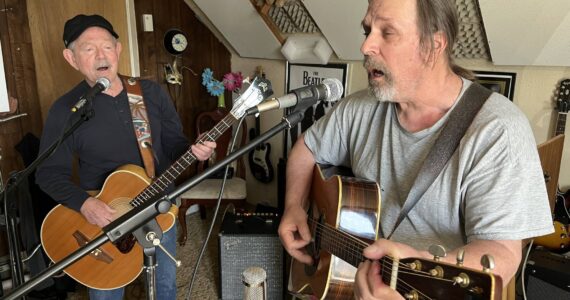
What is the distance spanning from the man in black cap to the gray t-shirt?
560 mm

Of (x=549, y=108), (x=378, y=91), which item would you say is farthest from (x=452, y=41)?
(x=549, y=108)

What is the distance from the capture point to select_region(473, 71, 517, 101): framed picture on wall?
6.92ft

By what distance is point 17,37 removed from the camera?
96.5 inches

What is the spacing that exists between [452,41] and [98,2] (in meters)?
2.48

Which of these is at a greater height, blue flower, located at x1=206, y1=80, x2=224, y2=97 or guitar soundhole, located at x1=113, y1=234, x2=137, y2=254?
blue flower, located at x1=206, y1=80, x2=224, y2=97

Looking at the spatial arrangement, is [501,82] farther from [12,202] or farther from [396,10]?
[12,202]

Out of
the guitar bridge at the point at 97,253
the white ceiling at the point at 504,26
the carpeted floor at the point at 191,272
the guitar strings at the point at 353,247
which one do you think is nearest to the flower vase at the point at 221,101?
the white ceiling at the point at 504,26

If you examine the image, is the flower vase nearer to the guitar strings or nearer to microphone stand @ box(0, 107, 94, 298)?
microphone stand @ box(0, 107, 94, 298)

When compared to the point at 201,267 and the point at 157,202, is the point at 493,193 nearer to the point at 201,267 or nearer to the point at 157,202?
the point at 157,202

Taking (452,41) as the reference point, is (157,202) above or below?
below

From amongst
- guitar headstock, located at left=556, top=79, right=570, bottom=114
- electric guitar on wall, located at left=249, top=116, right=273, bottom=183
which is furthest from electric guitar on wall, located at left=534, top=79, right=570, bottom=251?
electric guitar on wall, located at left=249, top=116, right=273, bottom=183

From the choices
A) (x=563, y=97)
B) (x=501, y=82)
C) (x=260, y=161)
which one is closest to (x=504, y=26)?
(x=501, y=82)

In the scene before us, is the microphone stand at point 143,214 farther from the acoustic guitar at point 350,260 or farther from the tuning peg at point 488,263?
the tuning peg at point 488,263

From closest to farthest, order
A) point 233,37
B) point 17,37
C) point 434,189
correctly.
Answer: point 434,189 → point 17,37 → point 233,37
